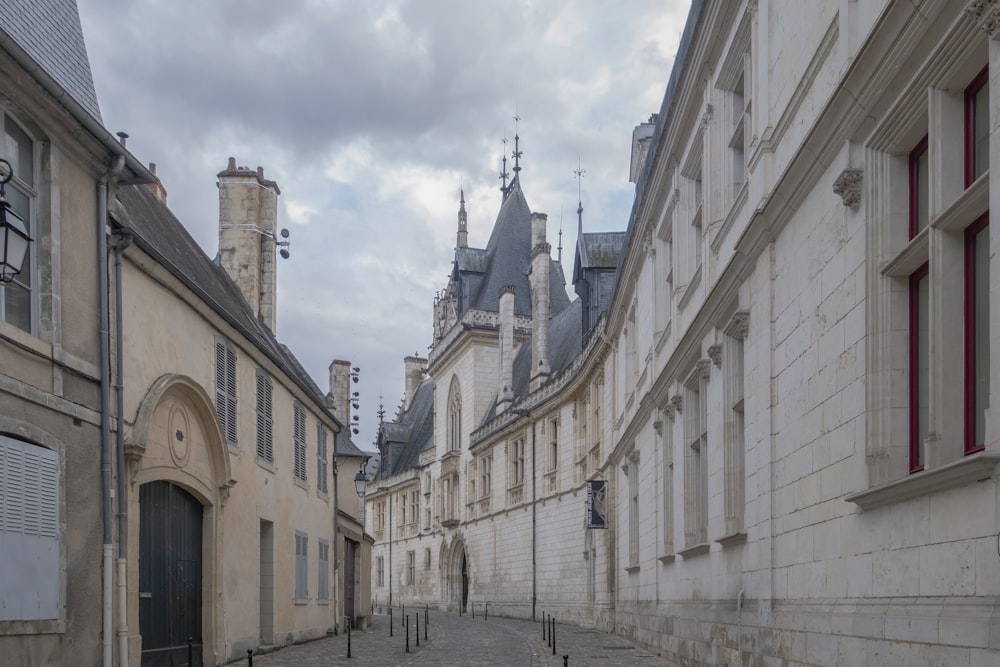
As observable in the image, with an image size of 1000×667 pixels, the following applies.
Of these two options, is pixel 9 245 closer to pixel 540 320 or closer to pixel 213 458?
pixel 213 458

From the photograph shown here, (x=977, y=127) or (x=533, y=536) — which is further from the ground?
(x=977, y=127)

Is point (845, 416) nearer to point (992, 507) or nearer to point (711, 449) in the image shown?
point (992, 507)

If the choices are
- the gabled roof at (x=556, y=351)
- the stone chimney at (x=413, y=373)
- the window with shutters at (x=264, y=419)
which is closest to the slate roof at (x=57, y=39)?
the window with shutters at (x=264, y=419)

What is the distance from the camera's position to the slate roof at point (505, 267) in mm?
51344

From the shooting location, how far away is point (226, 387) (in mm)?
16141

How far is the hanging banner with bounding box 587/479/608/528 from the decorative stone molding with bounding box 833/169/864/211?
20347mm

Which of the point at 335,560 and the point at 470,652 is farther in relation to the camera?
the point at 335,560

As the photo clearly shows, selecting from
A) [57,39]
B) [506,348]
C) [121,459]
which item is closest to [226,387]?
[121,459]

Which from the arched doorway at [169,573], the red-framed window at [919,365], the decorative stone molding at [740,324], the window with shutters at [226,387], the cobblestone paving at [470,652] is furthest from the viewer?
the cobblestone paving at [470,652]

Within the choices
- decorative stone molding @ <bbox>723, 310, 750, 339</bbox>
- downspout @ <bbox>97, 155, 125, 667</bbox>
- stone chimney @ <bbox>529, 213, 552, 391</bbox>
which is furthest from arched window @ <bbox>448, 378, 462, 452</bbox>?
downspout @ <bbox>97, 155, 125, 667</bbox>

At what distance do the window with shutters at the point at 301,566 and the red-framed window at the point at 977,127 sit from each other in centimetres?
1736

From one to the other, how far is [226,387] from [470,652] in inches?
291

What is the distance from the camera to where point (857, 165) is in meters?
7.57

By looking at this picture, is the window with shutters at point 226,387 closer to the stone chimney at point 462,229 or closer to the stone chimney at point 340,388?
the stone chimney at point 340,388
